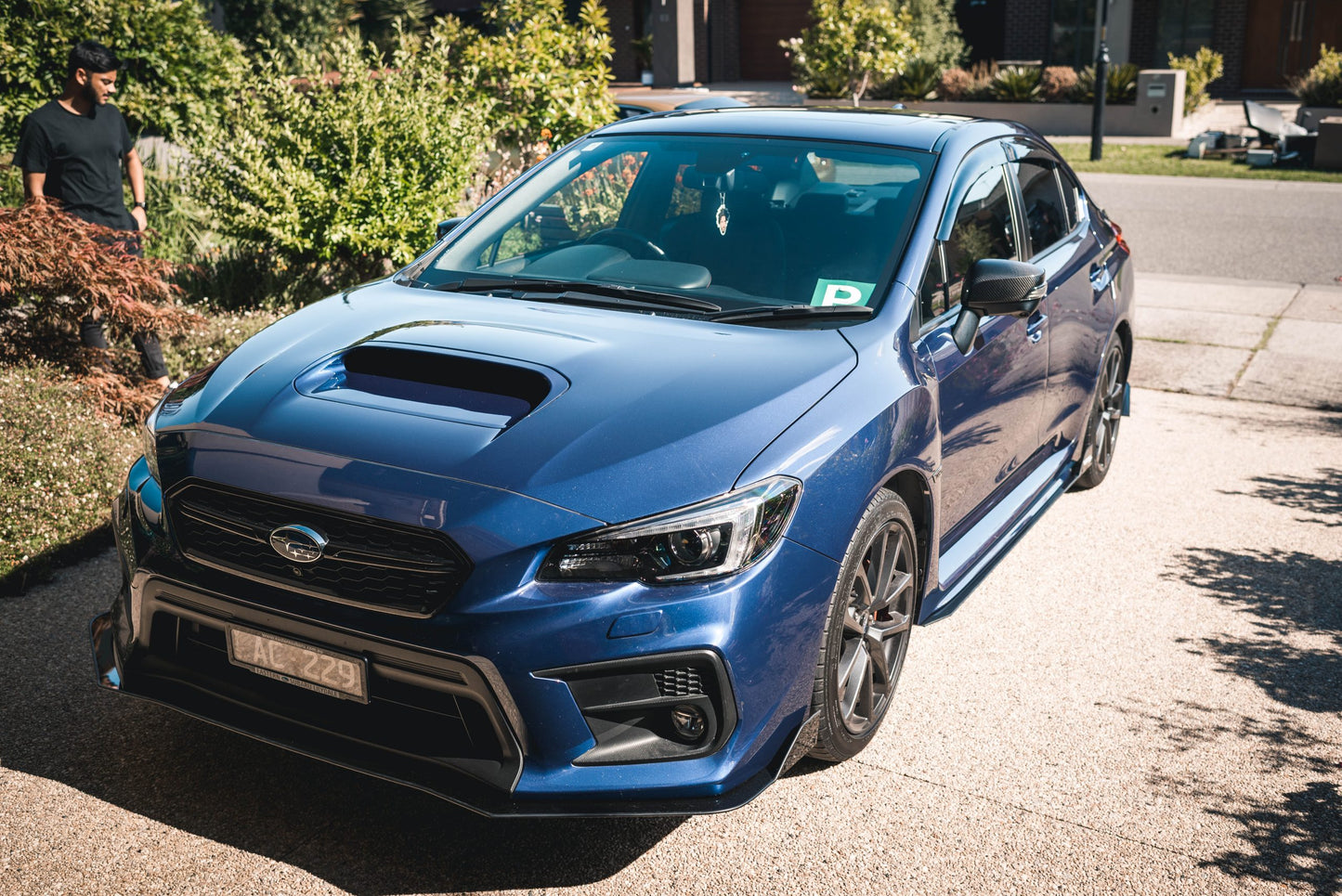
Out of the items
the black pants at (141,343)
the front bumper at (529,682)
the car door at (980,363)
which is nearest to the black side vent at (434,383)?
the front bumper at (529,682)

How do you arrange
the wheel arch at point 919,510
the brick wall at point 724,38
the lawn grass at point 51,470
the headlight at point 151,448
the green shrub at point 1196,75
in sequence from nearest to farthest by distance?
the headlight at point 151,448, the wheel arch at point 919,510, the lawn grass at point 51,470, the green shrub at point 1196,75, the brick wall at point 724,38

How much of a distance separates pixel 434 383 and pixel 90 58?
421cm

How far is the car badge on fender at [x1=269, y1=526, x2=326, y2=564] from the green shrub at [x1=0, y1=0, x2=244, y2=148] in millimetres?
8480

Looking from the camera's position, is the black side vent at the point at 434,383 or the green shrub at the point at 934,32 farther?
the green shrub at the point at 934,32

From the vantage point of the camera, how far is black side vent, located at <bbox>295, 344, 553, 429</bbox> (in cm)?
304

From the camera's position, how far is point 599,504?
2.71 m

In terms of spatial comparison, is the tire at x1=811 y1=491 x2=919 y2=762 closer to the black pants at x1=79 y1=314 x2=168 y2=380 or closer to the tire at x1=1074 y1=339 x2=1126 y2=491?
the tire at x1=1074 y1=339 x2=1126 y2=491

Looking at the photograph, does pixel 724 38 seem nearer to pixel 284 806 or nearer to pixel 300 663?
pixel 284 806

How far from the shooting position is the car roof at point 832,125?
4305mm

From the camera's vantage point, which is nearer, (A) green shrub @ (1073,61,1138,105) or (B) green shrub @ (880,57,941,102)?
(A) green shrub @ (1073,61,1138,105)

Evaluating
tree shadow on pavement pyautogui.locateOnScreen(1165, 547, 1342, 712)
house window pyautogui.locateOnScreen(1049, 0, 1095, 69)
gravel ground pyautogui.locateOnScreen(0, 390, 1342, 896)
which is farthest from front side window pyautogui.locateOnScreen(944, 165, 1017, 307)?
house window pyautogui.locateOnScreen(1049, 0, 1095, 69)

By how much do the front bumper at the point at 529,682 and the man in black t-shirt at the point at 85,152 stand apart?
3976mm

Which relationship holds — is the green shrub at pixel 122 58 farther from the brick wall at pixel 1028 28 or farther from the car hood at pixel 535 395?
the brick wall at pixel 1028 28

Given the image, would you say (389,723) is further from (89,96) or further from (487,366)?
(89,96)
